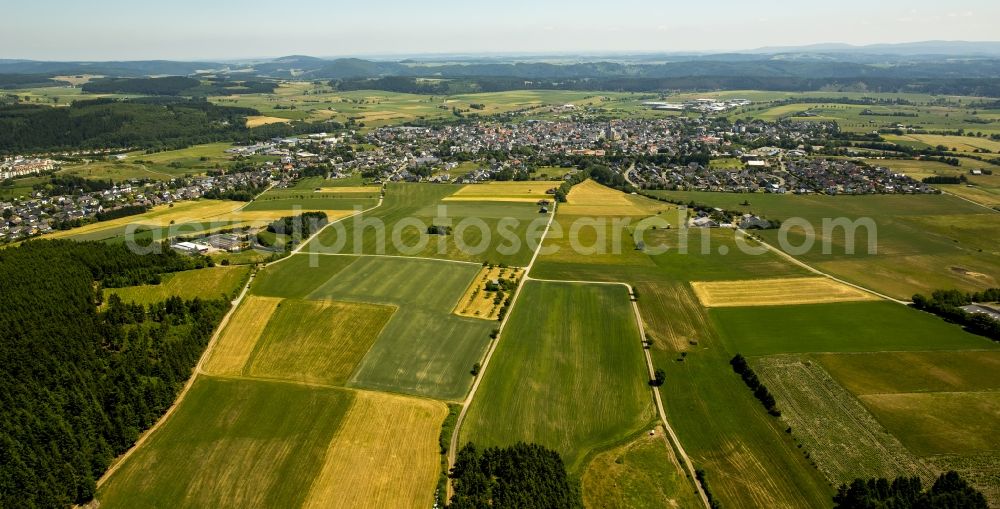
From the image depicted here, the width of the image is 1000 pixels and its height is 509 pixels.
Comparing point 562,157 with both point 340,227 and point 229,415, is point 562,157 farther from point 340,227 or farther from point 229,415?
point 229,415

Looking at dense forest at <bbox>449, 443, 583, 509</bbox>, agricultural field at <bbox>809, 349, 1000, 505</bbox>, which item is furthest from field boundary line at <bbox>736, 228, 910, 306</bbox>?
dense forest at <bbox>449, 443, 583, 509</bbox>

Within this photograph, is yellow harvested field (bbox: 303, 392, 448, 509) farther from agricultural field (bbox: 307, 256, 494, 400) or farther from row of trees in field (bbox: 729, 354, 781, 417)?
row of trees in field (bbox: 729, 354, 781, 417)

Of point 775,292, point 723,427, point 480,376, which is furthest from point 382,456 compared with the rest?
point 775,292

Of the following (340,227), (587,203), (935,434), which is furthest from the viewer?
(587,203)

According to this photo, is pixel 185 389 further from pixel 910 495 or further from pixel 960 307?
pixel 960 307

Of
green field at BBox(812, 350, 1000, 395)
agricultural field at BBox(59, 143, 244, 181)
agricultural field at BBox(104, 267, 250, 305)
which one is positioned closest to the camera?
green field at BBox(812, 350, 1000, 395)

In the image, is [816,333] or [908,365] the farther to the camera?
[816,333]

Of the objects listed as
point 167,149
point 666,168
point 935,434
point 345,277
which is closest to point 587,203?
point 666,168
